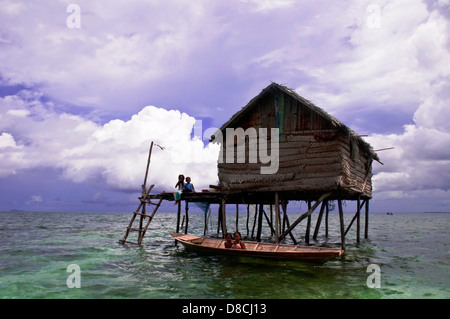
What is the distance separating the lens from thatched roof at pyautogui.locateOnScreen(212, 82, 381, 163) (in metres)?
13.1

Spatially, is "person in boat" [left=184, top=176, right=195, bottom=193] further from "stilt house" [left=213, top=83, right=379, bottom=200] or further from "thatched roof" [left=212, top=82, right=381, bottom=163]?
"thatched roof" [left=212, top=82, right=381, bottom=163]

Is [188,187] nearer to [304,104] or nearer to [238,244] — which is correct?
[238,244]

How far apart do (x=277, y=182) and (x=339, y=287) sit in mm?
5803

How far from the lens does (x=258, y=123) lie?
1519 cm

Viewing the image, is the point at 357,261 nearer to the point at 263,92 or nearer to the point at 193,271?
the point at 193,271

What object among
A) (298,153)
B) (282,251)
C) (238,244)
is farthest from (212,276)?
(298,153)

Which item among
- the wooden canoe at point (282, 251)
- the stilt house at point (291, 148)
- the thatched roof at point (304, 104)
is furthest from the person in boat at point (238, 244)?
the thatched roof at point (304, 104)

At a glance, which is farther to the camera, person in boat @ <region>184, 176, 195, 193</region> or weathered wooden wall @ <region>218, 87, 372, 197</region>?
Answer: person in boat @ <region>184, 176, 195, 193</region>

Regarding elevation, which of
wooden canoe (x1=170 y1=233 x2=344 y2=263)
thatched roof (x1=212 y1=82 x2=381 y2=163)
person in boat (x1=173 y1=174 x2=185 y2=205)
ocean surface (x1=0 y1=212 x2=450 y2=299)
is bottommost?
ocean surface (x1=0 y1=212 x2=450 y2=299)

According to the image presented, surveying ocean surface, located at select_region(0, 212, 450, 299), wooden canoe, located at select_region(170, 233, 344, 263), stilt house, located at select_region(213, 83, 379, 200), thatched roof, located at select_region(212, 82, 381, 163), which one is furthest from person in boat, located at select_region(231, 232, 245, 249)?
thatched roof, located at select_region(212, 82, 381, 163)

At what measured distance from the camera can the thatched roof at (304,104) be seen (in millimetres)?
13070

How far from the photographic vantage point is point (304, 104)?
13602 millimetres

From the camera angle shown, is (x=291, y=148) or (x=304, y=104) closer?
(x=304, y=104)
